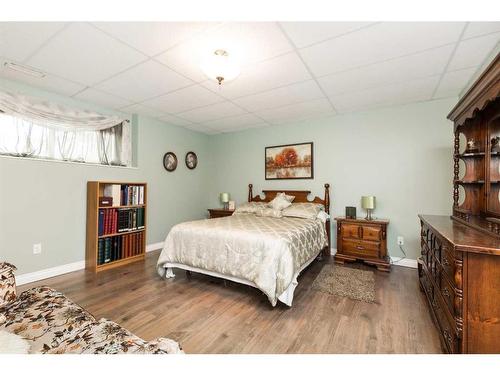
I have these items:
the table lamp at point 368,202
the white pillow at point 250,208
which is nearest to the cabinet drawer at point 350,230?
the table lamp at point 368,202

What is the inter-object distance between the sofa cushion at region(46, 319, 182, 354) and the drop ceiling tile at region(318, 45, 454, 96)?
9.05 feet

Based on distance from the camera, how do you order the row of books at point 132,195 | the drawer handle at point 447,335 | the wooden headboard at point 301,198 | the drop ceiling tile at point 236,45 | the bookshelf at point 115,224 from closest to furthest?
1. the drawer handle at point 447,335
2. the drop ceiling tile at point 236,45
3. the bookshelf at point 115,224
4. the row of books at point 132,195
5. the wooden headboard at point 301,198

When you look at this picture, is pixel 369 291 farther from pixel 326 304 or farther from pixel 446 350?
pixel 446 350

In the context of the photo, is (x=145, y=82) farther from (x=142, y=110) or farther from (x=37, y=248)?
(x=37, y=248)

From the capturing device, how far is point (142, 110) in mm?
3703

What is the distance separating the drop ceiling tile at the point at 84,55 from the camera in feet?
6.15

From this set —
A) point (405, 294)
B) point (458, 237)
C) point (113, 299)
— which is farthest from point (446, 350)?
point (113, 299)

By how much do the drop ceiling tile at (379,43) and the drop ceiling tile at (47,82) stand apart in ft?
8.98

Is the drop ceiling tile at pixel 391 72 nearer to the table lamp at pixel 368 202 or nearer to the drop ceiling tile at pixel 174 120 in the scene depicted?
the table lamp at pixel 368 202

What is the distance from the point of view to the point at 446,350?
1551 millimetres

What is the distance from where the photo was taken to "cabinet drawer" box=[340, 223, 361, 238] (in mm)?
3369

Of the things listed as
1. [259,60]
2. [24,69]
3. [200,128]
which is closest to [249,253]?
[259,60]

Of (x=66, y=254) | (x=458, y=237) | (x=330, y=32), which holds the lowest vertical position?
(x=66, y=254)
